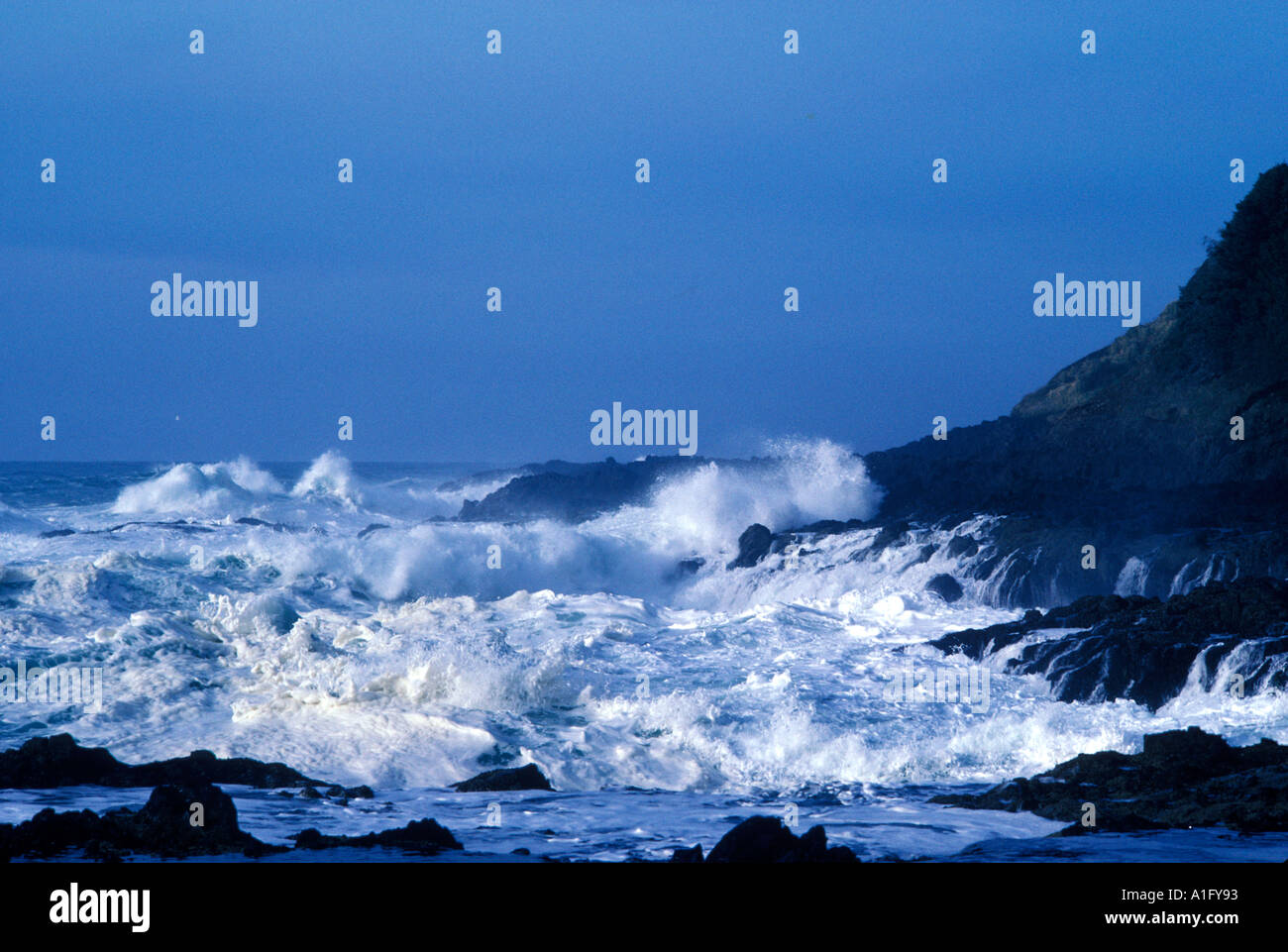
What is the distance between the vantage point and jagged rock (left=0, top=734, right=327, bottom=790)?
11.0 meters

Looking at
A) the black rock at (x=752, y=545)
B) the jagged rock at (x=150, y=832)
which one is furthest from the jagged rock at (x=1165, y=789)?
the black rock at (x=752, y=545)

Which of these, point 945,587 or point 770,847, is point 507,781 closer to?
point 770,847

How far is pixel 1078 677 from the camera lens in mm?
15242

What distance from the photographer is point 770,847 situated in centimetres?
732

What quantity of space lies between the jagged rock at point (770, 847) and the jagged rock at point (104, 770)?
567 cm

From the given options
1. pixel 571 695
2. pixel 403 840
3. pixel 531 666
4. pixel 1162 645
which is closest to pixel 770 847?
pixel 403 840

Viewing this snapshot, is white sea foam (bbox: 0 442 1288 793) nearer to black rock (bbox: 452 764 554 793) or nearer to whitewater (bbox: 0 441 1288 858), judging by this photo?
whitewater (bbox: 0 441 1288 858)

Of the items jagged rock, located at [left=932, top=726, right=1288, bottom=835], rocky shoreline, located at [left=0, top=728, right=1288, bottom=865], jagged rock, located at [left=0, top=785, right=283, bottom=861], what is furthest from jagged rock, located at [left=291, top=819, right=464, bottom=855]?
jagged rock, located at [left=932, top=726, right=1288, bottom=835]

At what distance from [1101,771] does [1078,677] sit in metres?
4.00

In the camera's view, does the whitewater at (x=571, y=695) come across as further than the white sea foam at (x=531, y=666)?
No

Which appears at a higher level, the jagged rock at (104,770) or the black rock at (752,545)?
the black rock at (752,545)

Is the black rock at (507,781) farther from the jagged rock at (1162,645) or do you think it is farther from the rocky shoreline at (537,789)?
the jagged rock at (1162,645)

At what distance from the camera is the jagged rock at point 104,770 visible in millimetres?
11047
